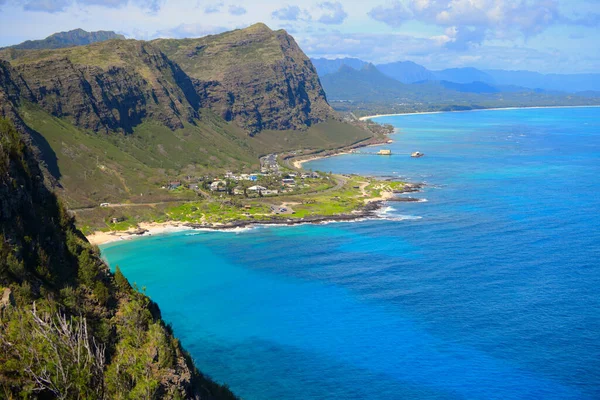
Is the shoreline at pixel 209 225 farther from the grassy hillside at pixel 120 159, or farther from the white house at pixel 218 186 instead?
the white house at pixel 218 186

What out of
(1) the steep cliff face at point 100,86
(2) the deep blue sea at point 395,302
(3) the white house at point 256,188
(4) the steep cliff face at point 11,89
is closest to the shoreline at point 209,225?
(2) the deep blue sea at point 395,302

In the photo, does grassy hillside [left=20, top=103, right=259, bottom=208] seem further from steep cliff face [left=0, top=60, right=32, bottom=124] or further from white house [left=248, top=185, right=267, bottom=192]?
white house [left=248, top=185, right=267, bottom=192]

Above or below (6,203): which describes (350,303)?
below

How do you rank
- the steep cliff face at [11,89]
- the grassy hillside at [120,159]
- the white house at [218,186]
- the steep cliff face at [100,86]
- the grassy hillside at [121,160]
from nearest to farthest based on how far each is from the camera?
1. the steep cliff face at [11,89]
2. the grassy hillside at [121,160]
3. the grassy hillside at [120,159]
4. the white house at [218,186]
5. the steep cliff face at [100,86]

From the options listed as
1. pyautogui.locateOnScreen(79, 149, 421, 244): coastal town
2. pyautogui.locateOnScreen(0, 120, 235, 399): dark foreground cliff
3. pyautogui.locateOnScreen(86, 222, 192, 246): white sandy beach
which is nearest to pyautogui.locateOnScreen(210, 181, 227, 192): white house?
pyautogui.locateOnScreen(79, 149, 421, 244): coastal town

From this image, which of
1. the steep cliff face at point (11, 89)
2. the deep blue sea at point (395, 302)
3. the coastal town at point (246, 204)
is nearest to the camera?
the deep blue sea at point (395, 302)

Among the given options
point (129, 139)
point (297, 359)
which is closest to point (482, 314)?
point (297, 359)

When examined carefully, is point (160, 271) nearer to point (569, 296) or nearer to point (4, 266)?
point (4, 266)
